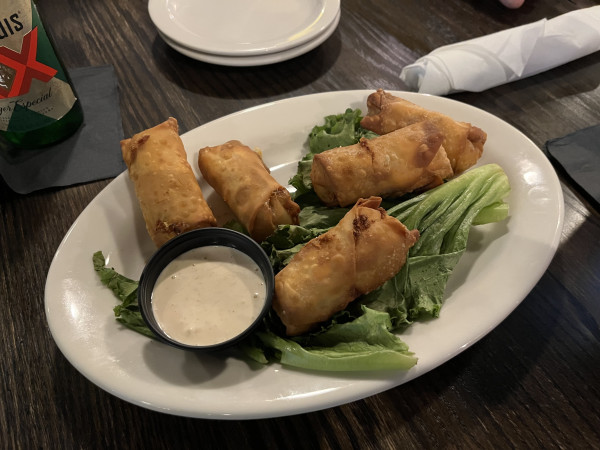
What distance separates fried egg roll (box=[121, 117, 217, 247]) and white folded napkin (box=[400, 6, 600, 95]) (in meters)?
1.42

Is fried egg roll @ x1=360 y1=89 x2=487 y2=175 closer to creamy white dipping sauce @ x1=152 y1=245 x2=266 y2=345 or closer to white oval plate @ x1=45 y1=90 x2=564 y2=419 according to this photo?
white oval plate @ x1=45 y1=90 x2=564 y2=419

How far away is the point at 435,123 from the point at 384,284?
78cm

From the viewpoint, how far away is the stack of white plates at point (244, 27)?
2682mm

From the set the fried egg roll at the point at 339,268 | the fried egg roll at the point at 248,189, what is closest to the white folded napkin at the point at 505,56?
the fried egg roll at the point at 248,189

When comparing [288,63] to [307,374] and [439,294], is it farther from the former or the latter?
[307,374]

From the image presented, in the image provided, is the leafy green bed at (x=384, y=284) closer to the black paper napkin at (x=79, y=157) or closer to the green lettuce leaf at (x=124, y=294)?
the green lettuce leaf at (x=124, y=294)

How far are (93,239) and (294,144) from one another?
1012mm

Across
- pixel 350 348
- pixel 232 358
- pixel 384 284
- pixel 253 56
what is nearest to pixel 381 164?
pixel 384 284

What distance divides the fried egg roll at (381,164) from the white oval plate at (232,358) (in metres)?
0.33

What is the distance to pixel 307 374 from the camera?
1.36 metres

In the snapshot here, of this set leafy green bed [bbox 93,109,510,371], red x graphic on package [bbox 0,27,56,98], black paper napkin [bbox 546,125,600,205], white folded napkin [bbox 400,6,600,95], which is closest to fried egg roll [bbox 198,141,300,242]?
leafy green bed [bbox 93,109,510,371]

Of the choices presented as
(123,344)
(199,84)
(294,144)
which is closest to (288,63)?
(199,84)

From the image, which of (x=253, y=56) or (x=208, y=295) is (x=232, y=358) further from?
(x=253, y=56)

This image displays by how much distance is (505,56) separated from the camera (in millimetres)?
2570
